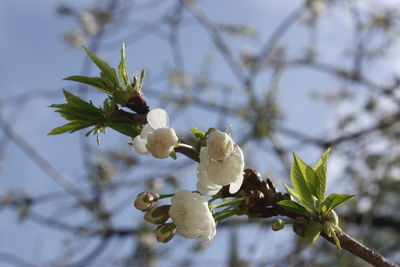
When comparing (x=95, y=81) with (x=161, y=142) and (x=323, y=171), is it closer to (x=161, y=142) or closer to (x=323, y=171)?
(x=161, y=142)

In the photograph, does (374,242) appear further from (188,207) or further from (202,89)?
(188,207)

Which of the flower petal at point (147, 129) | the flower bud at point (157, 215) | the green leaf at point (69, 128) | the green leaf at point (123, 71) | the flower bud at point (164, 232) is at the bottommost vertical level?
the flower bud at point (164, 232)

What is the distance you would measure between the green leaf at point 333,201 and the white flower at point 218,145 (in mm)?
173

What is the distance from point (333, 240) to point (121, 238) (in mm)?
3690

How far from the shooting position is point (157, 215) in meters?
0.70

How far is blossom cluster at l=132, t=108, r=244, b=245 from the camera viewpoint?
680mm

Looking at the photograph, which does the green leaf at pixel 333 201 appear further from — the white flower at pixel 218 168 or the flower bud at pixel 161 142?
the flower bud at pixel 161 142

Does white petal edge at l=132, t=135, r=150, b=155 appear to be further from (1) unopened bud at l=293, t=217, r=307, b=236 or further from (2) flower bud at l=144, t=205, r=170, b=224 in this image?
(1) unopened bud at l=293, t=217, r=307, b=236

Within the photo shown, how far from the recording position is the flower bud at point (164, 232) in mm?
695

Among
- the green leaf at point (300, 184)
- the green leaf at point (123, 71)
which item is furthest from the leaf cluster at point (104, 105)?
the green leaf at point (300, 184)

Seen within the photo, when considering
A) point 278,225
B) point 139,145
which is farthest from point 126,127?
point 278,225

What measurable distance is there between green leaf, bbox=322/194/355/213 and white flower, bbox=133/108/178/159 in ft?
0.82

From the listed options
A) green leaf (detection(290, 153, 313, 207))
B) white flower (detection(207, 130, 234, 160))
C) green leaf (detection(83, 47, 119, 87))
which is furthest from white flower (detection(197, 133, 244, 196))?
green leaf (detection(83, 47, 119, 87))

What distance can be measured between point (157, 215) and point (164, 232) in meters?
0.03
